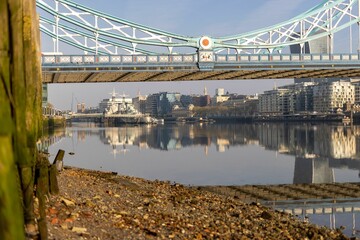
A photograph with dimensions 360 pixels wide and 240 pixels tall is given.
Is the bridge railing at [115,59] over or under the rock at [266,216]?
over

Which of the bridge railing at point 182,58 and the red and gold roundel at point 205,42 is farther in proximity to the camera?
the red and gold roundel at point 205,42

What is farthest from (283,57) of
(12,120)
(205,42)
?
(12,120)

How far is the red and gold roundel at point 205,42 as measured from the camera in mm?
50909

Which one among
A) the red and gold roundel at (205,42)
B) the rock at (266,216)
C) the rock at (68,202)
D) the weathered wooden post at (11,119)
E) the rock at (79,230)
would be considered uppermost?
the red and gold roundel at (205,42)

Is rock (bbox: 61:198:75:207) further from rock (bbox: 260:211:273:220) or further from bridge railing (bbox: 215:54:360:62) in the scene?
bridge railing (bbox: 215:54:360:62)

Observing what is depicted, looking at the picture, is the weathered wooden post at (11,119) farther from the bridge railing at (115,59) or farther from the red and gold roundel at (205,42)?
the red and gold roundel at (205,42)

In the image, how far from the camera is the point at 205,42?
52094mm

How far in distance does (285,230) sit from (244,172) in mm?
19505

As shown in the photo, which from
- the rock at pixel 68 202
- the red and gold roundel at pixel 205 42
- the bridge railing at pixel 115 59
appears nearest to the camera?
the rock at pixel 68 202

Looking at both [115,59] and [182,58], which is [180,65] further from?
[115,59]

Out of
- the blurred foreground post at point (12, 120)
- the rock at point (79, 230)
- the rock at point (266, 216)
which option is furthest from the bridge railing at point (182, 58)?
the blurred foreground post at point (12, 120)

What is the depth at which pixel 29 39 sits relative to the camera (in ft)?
20.5

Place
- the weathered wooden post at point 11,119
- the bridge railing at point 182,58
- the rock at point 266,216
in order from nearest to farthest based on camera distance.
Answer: the weathered wooden post at point 11,119 < the rock at point 266,216 < the bridge railing at point 182,58

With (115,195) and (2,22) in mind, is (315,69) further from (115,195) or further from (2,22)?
(2,22)
